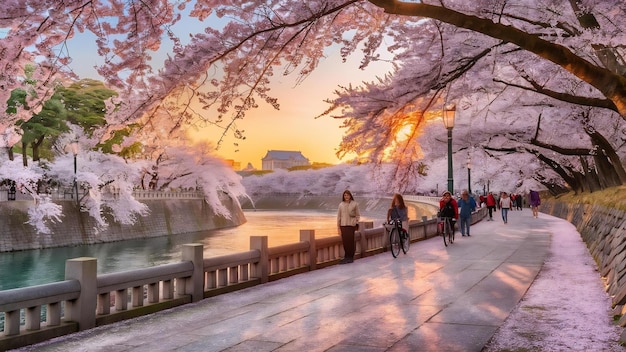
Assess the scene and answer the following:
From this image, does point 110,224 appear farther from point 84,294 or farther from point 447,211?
point 84,294

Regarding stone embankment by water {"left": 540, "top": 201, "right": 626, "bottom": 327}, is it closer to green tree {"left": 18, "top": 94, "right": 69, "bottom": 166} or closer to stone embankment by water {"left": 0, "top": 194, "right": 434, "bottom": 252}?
stone embankment by water {"left": 0, "top": 194, "right": 434, "bottom": 252}

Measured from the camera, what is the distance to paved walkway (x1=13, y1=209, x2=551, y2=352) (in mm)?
7059

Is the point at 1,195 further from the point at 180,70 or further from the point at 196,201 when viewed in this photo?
the point at 180,70

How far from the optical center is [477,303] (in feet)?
31.2

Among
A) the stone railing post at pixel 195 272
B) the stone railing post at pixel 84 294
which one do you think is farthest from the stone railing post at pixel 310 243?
the stone railing post at pixel 84 294

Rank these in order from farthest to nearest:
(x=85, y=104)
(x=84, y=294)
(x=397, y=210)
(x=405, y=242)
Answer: (x=85, y=104)
(x=405, y=242)
(x=397, y=210)
(x=84, y=294)

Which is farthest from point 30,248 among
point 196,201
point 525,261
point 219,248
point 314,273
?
point 525,261

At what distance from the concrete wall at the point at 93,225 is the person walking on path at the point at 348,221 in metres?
27.8

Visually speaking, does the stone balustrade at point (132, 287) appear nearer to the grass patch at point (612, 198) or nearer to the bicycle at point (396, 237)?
the bicycle at point (396, 237)

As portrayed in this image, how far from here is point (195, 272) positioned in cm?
1020

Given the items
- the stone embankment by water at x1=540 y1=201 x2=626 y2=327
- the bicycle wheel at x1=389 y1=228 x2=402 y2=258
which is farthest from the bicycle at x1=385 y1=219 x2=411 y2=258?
the stone embankment by water at x1=540 y1=201 x2=626 y2=327

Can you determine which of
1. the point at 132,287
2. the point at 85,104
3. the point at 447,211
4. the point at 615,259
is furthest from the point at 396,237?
the point at 85,104

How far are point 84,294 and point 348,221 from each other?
814 cm

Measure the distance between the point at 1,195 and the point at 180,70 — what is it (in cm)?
3519
